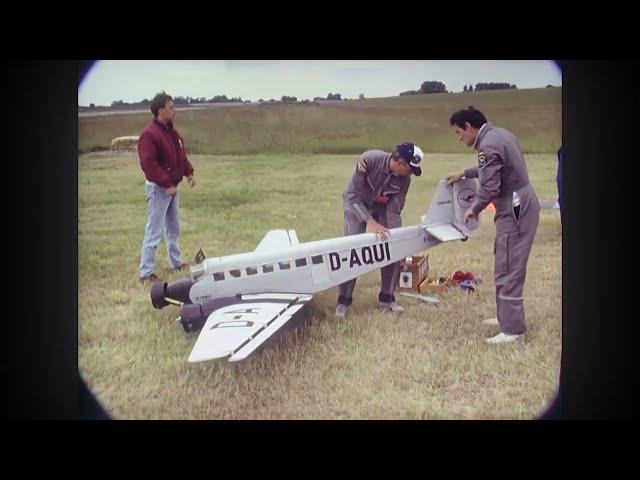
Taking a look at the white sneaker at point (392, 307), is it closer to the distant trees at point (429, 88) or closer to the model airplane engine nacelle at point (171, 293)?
the model airplane engine nacelle at point (171, 293)

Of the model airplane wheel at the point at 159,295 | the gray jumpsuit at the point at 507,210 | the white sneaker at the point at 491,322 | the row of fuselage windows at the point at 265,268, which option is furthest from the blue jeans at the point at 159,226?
the white sneaker at the point at 491,322

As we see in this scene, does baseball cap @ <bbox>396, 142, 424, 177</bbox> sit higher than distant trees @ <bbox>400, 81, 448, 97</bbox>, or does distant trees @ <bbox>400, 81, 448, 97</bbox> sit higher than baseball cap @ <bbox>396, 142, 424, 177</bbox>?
distant trees @ <bbox>400, 81, 448, 97</bbox>

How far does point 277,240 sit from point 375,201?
80 centimetres

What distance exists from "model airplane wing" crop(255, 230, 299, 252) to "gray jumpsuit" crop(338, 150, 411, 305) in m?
0.41

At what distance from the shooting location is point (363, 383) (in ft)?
17.0

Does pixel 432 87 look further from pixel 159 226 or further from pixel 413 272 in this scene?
pixel 159 226

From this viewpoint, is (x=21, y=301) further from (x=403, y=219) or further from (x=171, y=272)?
(x=403, y=219)

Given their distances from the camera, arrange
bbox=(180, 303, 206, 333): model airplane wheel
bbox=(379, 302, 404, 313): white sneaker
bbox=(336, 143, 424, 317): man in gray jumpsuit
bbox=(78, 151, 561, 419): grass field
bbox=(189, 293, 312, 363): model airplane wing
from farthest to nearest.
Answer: bbox=(379, 302, 404, 313): white sneaker, bbox=(336, 143, 424, 317): man in gray jumpsuit, bbox=(78, 151, 561, 419): grass field, bbox=(180, 303, 206, 333): model airplane wheel, bbox=(189, 293, 312, 363): model airplane wing

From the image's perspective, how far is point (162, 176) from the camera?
535 centimetres

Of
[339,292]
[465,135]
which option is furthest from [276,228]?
[465,135]

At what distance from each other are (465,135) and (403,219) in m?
0.77

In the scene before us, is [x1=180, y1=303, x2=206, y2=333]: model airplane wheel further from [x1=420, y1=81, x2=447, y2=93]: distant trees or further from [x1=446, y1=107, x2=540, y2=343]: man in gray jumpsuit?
[x1=420, y1=81, x2=447, y2=93]: distant trees

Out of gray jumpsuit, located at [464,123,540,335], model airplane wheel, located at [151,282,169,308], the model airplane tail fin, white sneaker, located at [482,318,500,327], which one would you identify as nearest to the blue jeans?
model airplane wheel, located at [151,282,169,308]

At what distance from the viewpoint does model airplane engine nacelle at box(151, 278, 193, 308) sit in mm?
5133
